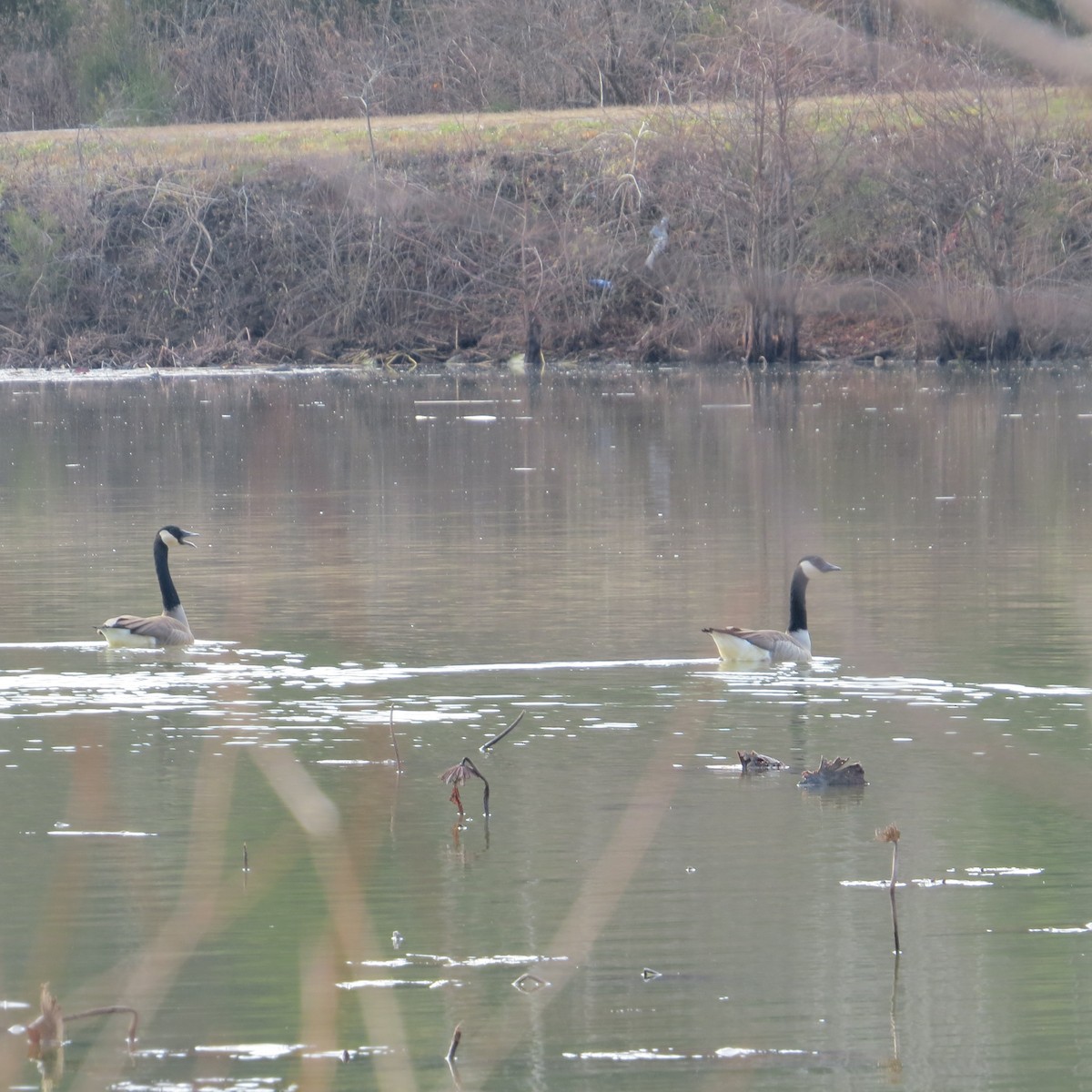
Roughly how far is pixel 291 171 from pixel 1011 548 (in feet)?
100

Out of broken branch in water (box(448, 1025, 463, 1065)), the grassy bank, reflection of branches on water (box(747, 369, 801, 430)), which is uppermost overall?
the grassy bank

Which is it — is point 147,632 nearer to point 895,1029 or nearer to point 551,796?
point 551,796

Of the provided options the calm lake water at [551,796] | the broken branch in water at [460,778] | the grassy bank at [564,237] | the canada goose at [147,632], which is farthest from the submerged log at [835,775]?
the grassy bank at [564,237]

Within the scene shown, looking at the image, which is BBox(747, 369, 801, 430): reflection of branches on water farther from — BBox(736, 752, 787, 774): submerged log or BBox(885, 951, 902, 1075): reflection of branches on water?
BBox(885, 951, 902, 1075): reflection of branches on water

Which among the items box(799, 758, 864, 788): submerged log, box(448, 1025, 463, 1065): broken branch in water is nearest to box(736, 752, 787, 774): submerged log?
box(799, 758, 864, 788): submerged log

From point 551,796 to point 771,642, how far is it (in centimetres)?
294

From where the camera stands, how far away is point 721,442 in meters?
23.6

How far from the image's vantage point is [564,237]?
40.5 metres

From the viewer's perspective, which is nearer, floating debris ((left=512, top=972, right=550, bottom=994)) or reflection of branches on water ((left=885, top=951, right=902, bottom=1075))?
reflection of branches on water ((left=885, top=951, right=902, bottom=1075))

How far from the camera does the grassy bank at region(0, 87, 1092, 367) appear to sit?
121 feet

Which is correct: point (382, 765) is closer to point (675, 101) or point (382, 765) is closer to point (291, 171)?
point (675, 101)

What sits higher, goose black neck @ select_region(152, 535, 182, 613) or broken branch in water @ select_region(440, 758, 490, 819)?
goose black neck @ select_region(152, 535, 182, 613)

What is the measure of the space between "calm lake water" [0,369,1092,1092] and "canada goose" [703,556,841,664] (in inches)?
5.9

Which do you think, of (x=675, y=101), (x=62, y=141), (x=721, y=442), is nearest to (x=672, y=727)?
(x=721, y=442)
